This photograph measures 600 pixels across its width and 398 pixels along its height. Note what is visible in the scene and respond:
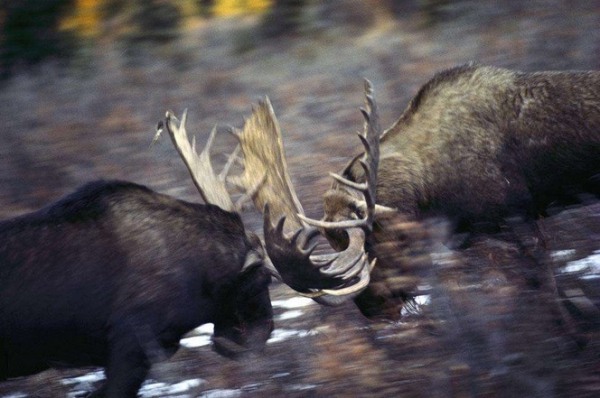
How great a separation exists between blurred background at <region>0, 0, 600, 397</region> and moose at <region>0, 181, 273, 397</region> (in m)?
1.12

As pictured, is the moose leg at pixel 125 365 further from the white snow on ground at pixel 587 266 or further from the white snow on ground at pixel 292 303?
the white snow on ground at pixel 587 266

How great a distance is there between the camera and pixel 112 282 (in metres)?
5.48

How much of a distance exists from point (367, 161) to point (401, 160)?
3.03 feet

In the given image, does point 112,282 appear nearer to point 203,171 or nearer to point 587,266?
point 203,171

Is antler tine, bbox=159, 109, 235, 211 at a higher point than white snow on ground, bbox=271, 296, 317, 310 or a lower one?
higher

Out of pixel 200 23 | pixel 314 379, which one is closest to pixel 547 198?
pixel 314 379

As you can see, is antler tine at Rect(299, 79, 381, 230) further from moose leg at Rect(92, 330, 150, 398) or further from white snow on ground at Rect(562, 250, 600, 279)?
white snow on ground at Rect(562, 250, 600, 279)

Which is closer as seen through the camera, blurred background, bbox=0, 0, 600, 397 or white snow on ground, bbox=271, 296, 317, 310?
white snow on ground, bbox=271, 296, 317, 310

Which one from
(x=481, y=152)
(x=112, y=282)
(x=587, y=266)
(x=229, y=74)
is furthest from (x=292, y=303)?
(x=229, y=74)

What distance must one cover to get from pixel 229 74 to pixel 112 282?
7.35m

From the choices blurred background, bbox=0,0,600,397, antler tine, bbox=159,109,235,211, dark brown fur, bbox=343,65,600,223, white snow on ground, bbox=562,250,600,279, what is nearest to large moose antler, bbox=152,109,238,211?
antler tine, bbox=159,109,235,211

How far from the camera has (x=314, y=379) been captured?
605cm

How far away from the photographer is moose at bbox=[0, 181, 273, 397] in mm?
5398

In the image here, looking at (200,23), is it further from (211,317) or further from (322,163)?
(211,317)
